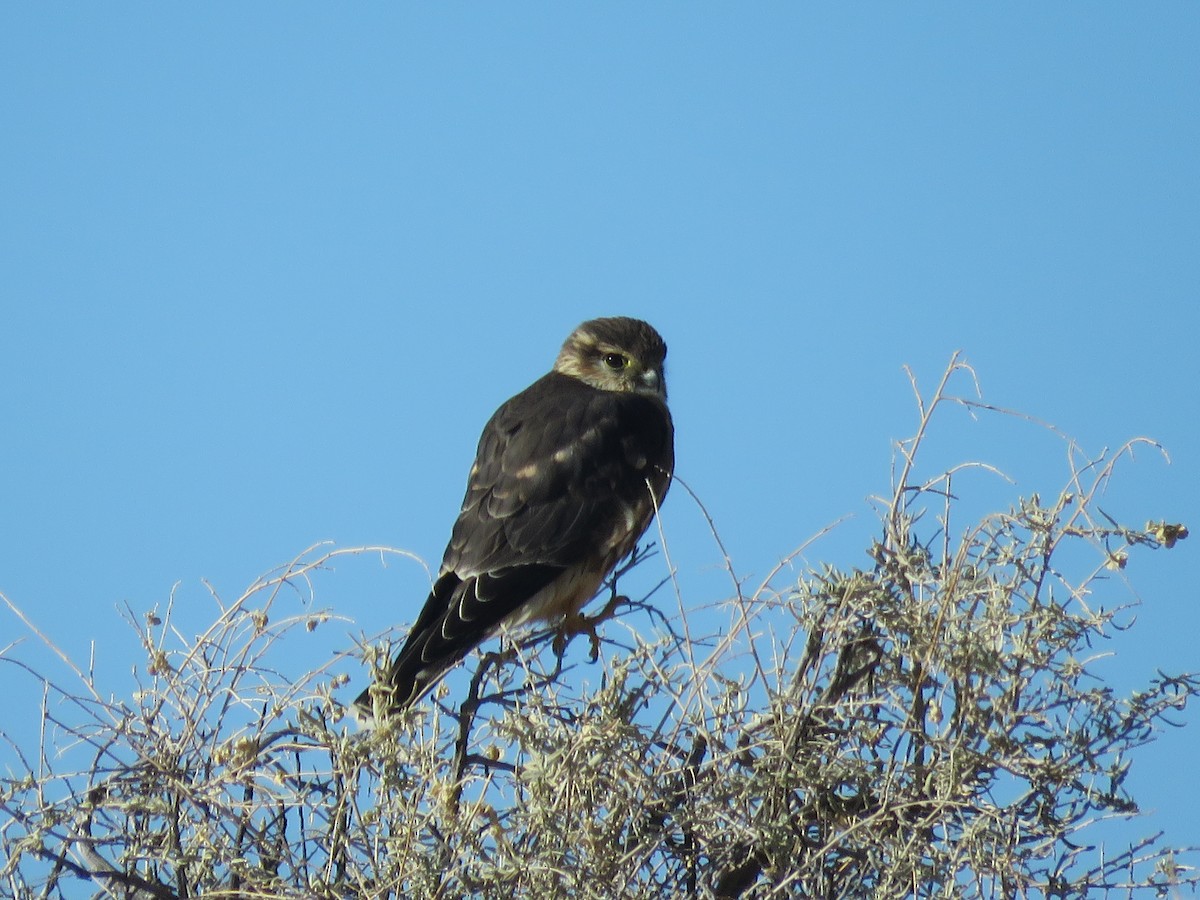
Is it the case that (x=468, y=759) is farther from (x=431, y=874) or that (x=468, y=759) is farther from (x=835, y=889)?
(x=835, y=889)

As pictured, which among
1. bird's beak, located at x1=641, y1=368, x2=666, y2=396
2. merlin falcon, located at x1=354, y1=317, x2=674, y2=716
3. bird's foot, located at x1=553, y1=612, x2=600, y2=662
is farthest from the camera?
bird's beak, located at x1=641, y1=368, x2=666, y2=396

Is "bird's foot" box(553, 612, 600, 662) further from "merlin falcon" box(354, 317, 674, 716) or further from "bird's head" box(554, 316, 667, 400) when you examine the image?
"bird's head" box(554, 316, 667, 400)

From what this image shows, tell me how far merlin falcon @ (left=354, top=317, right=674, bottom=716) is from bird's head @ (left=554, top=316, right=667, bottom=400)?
0.39 ft

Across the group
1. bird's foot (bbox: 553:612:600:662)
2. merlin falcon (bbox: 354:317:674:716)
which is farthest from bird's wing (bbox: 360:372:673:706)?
bird's foot (bbox: 553:612:600:662)

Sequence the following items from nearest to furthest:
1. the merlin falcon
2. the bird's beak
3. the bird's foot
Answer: the merlin falcon < the bird's foot < the bird's beak

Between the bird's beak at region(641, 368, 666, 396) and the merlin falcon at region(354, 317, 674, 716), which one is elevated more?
the bird's beak at region(641, 368, 666, 396)

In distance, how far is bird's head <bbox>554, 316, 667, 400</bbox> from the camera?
544 centimetres

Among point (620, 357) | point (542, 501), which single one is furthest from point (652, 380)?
point (542, 501)

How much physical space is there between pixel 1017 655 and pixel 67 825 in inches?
71.5

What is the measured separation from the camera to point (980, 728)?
2775 millimetres

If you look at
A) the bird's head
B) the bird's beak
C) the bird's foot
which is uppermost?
the bird's head

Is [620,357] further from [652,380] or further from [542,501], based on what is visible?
[542,501]

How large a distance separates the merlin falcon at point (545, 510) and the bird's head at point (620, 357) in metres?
0.12

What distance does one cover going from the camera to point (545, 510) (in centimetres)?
450
